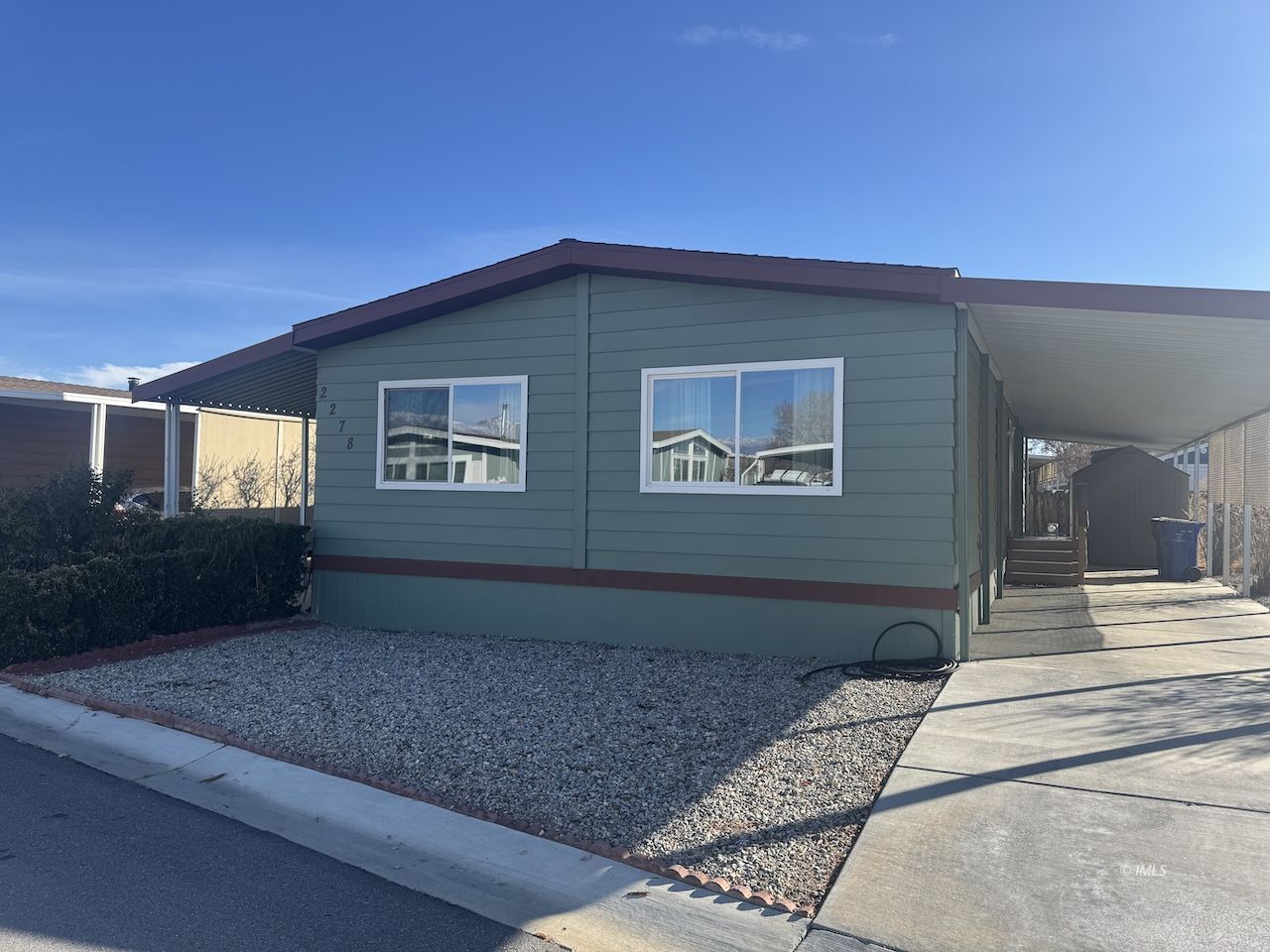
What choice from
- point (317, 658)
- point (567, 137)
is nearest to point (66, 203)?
point (567, 137)

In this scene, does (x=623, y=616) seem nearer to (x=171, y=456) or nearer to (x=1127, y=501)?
(x=171, y=456)

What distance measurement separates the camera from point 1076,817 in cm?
418

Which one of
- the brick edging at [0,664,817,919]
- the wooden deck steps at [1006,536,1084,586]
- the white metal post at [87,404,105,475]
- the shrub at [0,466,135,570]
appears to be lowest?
the brick edging at [0,664,817,919]

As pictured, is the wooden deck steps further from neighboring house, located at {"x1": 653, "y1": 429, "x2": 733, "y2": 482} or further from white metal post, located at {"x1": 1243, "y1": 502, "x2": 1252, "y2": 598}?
neighboring house, located at {"x1": 653, "y1": 429, "x2": 733, "y2": 482}

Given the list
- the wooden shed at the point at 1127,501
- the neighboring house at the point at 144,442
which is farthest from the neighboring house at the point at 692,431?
the neighboring house at the point at 144,442

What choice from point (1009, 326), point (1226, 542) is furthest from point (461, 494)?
point (1226, 542)

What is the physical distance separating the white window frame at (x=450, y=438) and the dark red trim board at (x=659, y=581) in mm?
814

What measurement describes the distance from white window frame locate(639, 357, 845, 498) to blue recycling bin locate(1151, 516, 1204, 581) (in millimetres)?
10020

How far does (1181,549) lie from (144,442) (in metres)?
21.9

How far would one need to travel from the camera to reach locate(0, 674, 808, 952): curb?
3.36 m

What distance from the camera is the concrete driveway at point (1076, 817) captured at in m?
3.25

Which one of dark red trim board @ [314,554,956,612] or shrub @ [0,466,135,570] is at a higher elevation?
shrub @ [0,466,135,570]

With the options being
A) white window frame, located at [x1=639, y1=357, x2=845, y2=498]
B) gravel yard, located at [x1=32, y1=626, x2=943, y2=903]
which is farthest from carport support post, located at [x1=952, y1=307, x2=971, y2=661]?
white window frame, located at [x1=639, y1=357, x2=845, y2=498]

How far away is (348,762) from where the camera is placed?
17.6 ft
